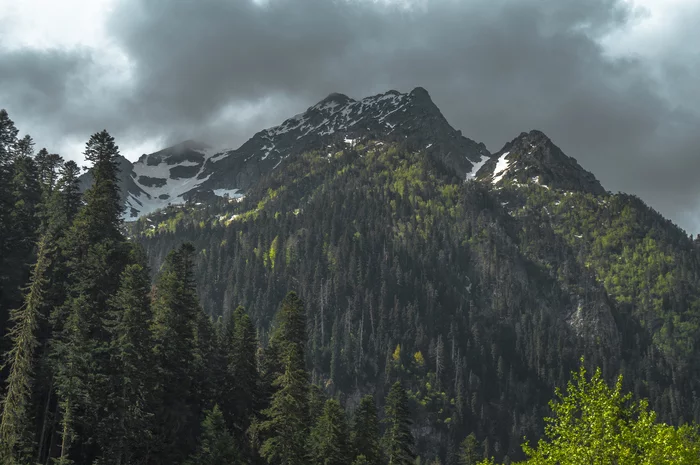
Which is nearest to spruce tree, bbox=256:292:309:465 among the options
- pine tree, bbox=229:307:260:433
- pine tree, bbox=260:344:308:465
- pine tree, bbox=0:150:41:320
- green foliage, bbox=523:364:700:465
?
pine tree, bbox=260:344:308:465

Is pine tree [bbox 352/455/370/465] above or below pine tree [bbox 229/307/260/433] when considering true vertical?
below

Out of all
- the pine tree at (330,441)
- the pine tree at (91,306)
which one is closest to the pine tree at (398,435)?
the pine tree at (330,441)

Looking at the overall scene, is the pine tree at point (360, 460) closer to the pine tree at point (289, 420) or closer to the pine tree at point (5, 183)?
the pine tree at point (289, 420)

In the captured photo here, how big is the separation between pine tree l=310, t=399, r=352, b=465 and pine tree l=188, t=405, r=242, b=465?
28.3 ft

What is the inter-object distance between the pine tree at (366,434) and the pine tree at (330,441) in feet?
8.80

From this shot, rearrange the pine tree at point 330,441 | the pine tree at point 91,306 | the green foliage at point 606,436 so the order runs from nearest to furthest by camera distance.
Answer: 1. the green foliage at point 606,436
2. the pine tree at point 91,306
3. the pine tree at point 330,441

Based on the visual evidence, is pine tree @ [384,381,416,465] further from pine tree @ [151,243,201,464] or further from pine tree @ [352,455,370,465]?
pine tree @ [151,243,201,464]

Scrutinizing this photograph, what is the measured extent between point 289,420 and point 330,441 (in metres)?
4.61

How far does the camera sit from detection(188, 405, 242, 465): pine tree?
56.0 metres

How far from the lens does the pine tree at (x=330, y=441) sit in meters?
62.8

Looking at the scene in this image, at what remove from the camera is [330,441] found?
208 ft

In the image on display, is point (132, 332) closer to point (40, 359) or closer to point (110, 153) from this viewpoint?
point (40, 359)

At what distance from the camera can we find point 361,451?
68250 mm

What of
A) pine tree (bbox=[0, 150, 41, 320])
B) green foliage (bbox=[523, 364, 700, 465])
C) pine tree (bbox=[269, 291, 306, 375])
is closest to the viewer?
green foliage (bbox=[523, 364, 700, 465])
